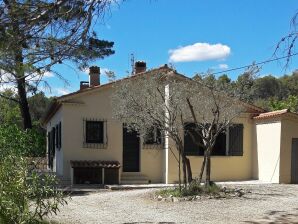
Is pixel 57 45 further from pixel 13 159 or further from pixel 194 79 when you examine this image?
pixel 194 79

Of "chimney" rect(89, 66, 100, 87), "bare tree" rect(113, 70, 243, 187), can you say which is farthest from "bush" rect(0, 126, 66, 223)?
"chimney" rect(89, 66, 100, 87)

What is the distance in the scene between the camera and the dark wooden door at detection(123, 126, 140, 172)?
66.2ft

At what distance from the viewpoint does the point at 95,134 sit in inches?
782

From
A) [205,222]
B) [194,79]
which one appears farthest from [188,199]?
[194,79]

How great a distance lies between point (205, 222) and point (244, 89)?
22.5 ft

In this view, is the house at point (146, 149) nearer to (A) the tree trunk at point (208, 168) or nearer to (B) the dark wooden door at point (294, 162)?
(B) the dark wooden door at point (294, 162)

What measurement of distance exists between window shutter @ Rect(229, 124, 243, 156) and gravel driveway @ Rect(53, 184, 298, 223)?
516 centimetres

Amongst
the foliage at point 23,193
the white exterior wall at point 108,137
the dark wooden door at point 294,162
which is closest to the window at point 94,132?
the white exterior wall at point 108,137

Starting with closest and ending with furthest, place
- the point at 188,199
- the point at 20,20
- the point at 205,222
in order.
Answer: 1. the point at 20,20
2. the point at 205,222
3. the point at 188,199

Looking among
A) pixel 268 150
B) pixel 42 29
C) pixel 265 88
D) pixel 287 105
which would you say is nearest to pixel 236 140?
pixel 268 150

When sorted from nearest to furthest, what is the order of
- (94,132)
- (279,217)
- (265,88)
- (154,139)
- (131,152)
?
(279,217)
(154,139)
(94,132)
(131,152)
(265,88)

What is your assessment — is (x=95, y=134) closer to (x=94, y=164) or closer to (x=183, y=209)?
(x=94, y=164)

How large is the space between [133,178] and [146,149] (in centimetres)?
124

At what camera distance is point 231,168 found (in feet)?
67.5
